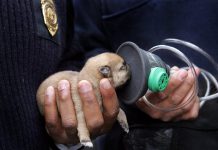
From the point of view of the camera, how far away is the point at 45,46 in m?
0.76

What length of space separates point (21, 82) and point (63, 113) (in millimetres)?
101

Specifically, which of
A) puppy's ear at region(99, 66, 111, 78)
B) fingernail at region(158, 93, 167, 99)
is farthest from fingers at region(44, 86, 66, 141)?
fingernail at region(158, 93, 167, 99)

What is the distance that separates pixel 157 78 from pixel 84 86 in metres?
0.14

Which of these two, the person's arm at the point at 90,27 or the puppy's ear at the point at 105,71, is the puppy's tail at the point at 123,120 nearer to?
the puppy's ear at the point at 105,71

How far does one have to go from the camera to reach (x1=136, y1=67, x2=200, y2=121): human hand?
82 cm

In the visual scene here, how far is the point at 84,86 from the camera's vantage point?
680 mm

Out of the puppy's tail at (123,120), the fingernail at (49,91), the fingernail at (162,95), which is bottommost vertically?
the puppy's tail at (123,120)

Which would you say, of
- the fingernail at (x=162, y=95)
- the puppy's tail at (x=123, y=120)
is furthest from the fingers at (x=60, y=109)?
the fingernail at (x=162, y=95)

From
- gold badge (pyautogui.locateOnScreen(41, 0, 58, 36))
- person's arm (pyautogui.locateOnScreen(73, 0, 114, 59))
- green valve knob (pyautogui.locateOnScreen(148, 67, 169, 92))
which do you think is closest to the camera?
green valve knob (pyautogui.locateOnScreen(148, 67, 169, 92))

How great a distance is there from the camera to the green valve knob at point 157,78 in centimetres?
66

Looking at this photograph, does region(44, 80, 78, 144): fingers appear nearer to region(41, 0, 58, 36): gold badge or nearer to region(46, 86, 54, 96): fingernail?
region(46, 86, 54, 96): fingernail

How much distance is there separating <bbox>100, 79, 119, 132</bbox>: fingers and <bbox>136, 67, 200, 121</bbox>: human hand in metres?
0.09

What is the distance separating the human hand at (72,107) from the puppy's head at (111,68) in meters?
0.03

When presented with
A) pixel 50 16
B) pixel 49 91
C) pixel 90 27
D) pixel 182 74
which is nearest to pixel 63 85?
pixel 49 91
